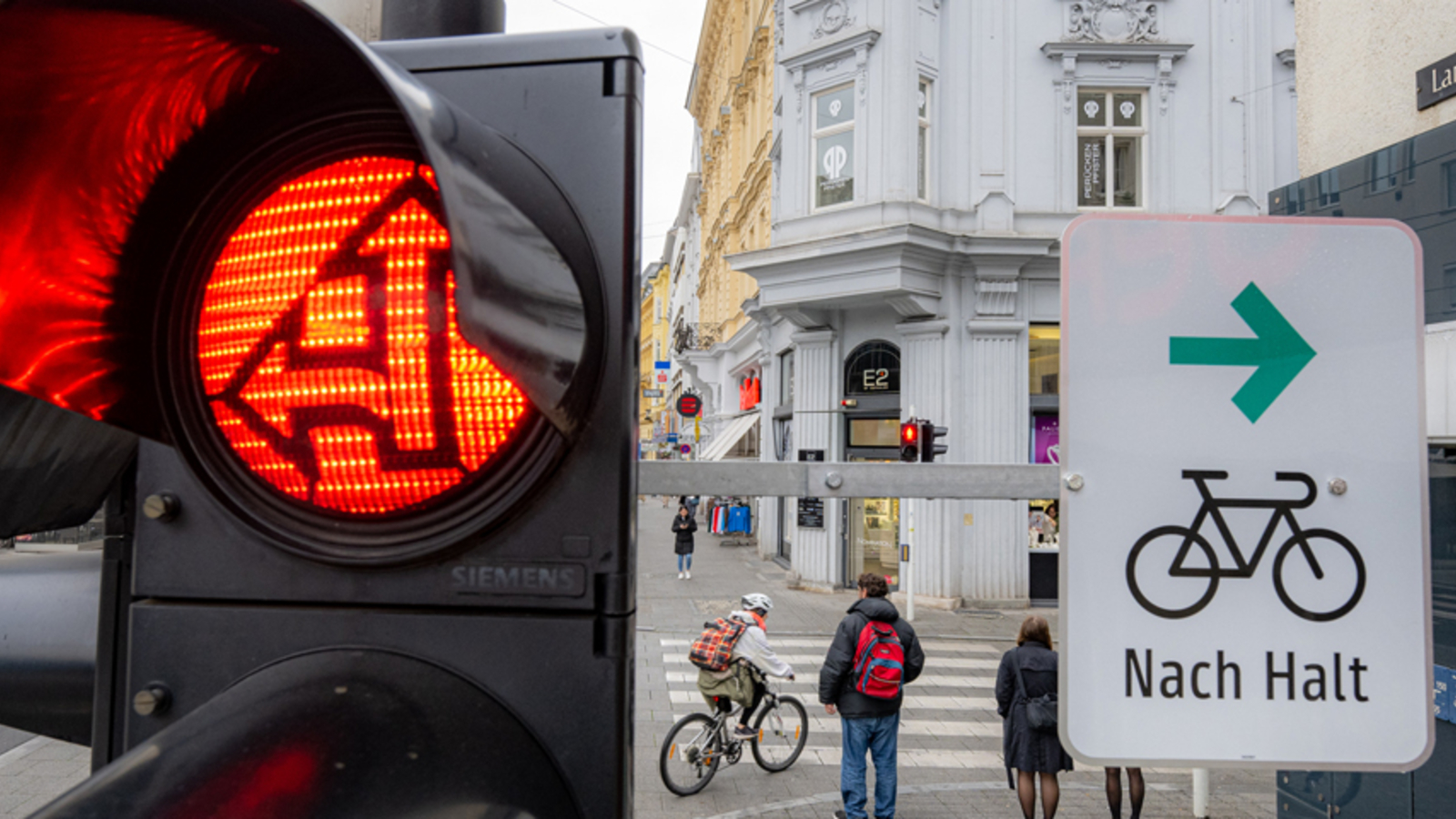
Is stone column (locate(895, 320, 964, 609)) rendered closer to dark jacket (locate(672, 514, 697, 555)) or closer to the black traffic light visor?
dark jacket (locate(672, 514, 697, 555))

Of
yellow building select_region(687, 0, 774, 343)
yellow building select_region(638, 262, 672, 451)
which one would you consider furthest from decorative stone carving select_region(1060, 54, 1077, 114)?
yellow building select_region(638, 262, 672, 451)

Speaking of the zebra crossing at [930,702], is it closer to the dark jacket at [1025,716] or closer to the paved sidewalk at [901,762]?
the paved sidewalk at [901,762]

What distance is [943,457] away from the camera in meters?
15.5

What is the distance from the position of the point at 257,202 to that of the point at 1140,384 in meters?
1.49

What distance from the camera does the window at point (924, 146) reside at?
1605 cm

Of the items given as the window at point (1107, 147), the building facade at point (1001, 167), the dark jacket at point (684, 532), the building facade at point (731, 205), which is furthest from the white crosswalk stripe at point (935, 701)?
the building facade at point (731, 205)

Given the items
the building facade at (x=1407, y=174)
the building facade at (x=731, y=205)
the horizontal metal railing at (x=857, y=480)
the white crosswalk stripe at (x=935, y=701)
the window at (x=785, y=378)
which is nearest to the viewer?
the horizontal metal railing at (x=857, y=480)

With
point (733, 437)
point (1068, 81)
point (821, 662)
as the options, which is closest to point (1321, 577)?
point (821, 662)

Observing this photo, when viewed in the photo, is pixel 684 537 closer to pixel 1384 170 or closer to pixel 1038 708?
pixel 1038 708

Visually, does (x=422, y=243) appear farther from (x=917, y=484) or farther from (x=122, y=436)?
(x=917, y=484)

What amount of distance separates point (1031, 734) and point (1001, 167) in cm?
1218

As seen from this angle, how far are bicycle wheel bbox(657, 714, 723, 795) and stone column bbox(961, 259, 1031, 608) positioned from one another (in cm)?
926

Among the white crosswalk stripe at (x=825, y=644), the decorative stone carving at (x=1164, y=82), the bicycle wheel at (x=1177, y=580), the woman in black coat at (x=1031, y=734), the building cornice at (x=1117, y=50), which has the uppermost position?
the building cornice at (x=1117, y=50)

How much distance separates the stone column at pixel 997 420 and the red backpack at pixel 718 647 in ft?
30.0
